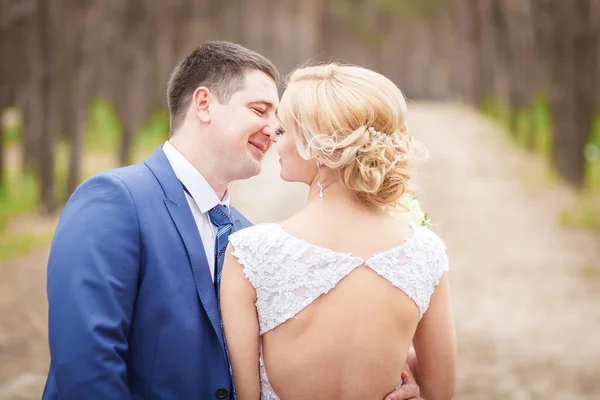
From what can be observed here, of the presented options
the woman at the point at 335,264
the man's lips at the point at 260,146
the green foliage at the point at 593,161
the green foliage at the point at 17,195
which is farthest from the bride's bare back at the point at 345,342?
the green foliage at the point at 593,161

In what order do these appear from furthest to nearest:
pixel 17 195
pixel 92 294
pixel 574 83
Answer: pixel 574 83, pixel 17 195, pixel 92 294

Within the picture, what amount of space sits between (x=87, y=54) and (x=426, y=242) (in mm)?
6324

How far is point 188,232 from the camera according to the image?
1.93m

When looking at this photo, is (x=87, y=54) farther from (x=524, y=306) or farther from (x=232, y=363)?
(x=232, y=363)

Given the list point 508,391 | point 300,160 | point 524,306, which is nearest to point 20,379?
point 508,391

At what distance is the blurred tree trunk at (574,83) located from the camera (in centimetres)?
851

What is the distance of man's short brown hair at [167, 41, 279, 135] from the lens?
221 centimetres

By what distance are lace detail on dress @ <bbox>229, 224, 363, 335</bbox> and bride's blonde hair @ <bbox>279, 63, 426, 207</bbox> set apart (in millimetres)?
197

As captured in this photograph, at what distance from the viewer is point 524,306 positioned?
21.6 feet

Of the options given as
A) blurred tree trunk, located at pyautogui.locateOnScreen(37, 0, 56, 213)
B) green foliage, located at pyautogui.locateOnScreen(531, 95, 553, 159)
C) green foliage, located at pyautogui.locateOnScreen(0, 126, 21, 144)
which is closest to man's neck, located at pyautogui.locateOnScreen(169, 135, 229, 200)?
blurred tree trunk, located at pyautogui.locateOnScreen(37, 0, 56, 213)

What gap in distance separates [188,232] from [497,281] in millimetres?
5737

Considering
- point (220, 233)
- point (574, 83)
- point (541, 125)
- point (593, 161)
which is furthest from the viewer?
point (541, 125)

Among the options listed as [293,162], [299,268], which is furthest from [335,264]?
[293,162]

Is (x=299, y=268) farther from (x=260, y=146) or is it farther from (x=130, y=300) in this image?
(x=260, y=146)
